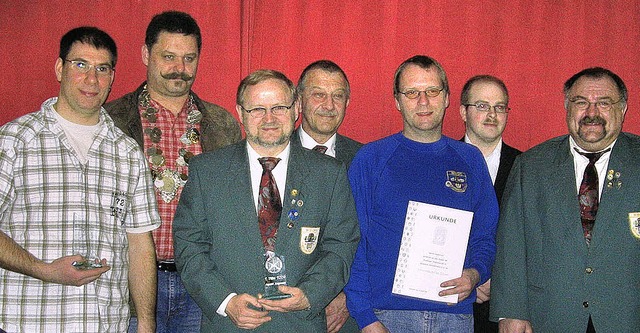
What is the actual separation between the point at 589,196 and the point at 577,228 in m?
0.19

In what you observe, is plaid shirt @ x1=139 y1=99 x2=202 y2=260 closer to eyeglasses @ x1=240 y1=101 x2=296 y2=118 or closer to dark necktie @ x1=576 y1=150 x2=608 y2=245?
eyeglasses @ x1=240 y1=101 x2=296 y2=118

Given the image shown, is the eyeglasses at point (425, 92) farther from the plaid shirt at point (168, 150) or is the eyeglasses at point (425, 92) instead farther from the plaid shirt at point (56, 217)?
the plaid shirt at point (56, 217)

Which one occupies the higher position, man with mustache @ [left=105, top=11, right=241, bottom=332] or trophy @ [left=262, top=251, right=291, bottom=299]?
man with mustache @ [left=105, top=11, right=241, bottom=332]

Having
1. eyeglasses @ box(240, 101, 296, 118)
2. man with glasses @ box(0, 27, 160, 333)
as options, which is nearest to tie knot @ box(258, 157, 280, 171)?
eyeglasses @ box(240, 101, 296, 118)

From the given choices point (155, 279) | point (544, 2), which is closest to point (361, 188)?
point (155, 279)

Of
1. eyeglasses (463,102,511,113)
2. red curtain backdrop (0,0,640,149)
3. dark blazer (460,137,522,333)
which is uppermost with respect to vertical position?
red curtain backdrop (0,0,640,149)

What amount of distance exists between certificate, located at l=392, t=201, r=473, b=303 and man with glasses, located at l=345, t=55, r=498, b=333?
19mm

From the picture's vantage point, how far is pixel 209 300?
264cm

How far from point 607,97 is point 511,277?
3.39 feet

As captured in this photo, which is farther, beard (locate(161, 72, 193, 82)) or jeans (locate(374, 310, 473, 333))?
beard (locate(161, 72, 193, 82))

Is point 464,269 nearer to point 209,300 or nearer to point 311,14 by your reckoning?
point 209,300

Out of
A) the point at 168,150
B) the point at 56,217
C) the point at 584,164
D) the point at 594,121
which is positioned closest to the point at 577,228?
the point at 584,164

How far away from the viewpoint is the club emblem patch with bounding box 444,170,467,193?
309cm

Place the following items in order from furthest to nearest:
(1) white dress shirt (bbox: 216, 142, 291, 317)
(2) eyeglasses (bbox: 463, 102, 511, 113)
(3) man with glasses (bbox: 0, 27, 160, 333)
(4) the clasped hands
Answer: (2) eyeglasses (bbox: 463, 102, 511, 113)
(1) white dress shirt (bbox: 216, 142, 291, 317)
(3) man with glasses (bbox: 0, 27, 160, 333)
(4) the clasped hands
